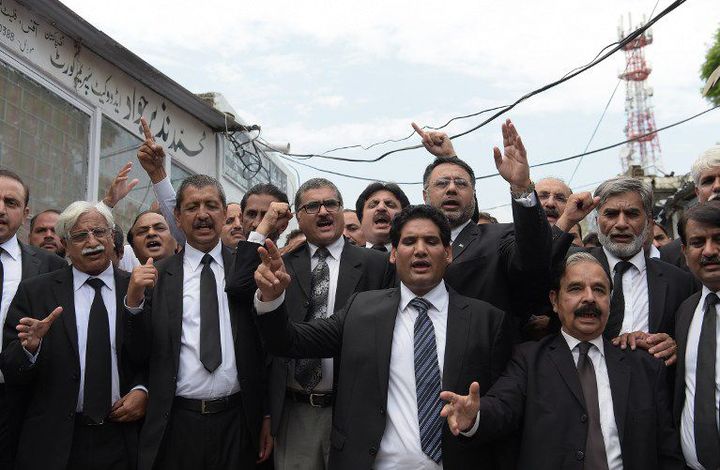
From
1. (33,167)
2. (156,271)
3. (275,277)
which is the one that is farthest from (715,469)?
(33,167)

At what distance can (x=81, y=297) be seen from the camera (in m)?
4.41

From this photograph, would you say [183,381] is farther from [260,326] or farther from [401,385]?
[401,385]

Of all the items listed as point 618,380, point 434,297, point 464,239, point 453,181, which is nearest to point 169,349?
point 434,297

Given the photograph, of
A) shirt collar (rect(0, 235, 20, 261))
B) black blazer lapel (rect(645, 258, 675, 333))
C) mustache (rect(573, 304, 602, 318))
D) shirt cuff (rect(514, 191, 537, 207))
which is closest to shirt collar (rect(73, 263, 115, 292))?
shirt collar (rect(0, 235, 20, 261))

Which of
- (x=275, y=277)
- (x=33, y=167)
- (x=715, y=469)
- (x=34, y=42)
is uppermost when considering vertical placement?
(x=34, y=42)

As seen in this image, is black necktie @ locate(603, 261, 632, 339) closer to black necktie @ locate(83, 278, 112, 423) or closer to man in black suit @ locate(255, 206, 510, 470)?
man in black suit @ locate(255, 206, 510, 470)

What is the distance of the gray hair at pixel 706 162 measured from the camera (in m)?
4.69

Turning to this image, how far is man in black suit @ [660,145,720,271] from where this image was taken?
4.66 meters

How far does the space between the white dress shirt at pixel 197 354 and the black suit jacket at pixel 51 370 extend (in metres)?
0.34

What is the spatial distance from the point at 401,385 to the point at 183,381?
4.12 feet

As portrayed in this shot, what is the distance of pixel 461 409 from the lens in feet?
11.2

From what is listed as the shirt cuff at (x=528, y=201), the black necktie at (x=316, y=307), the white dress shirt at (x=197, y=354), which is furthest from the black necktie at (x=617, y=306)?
the white dress shirt at (x=197, y=354)

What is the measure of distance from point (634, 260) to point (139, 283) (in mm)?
2823

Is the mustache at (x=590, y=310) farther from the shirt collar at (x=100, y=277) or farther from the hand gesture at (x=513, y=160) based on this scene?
the shirt collar at (x=100, y=277)
